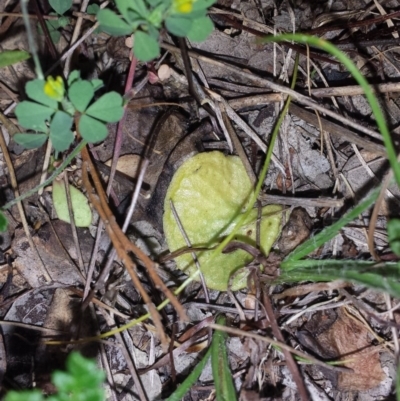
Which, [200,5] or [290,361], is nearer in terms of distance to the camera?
[200,5]

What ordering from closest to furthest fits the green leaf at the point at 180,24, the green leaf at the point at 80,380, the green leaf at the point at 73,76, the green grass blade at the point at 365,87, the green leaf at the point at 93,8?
1. the green leaf at the point at 80,380
2. the green grass blade at the point at 365,87
3. the green leaf at the point at 180,24
4. the green leaf at the point at 73,76
5. the green leaf at the point at 93,8

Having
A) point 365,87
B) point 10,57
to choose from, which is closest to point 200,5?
point 365,87

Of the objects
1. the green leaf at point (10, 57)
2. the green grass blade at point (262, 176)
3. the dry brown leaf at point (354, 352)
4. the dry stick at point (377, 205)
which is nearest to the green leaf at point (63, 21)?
the green leaf at point (10, 57)

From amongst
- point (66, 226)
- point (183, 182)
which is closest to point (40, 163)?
point (66, 226)

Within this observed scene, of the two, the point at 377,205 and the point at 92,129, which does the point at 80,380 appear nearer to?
the point at 92,129

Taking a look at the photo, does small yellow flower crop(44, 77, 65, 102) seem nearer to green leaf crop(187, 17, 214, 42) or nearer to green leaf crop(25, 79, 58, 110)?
green leaf crop(25, 79, 58, 110)

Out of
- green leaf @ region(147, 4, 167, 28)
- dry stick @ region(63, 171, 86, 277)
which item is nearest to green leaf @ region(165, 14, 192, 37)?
green leaf @ region(147, 4, 167, 28)

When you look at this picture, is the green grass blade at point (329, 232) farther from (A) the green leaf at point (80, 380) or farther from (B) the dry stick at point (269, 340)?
(A) the green leaf at point (80, 380)
